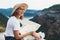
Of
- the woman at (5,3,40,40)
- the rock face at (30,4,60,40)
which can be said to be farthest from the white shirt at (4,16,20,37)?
the rock face at (30,4,60,40)

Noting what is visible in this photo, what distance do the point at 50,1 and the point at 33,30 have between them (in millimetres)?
415

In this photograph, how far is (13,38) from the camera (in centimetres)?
226

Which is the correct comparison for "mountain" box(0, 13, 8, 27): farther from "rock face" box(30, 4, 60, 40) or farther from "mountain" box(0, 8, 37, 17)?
"rock face" box(30, 4, 60, 40)

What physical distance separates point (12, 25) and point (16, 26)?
0.05 m

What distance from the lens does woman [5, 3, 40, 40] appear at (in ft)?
7.34

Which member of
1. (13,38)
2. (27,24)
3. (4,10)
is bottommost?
(13,38)

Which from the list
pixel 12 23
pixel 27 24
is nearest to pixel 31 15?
pixel 27 24

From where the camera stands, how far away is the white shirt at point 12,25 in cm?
223

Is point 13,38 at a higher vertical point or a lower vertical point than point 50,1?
lower

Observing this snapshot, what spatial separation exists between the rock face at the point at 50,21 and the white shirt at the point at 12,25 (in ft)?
0.69

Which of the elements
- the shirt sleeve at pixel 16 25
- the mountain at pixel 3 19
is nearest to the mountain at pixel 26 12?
the mountain at pixel 3 19

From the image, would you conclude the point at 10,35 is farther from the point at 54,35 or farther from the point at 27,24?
the point at 54,35

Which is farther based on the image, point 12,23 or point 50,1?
point 50,1

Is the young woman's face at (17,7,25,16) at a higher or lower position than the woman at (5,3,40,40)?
higher
